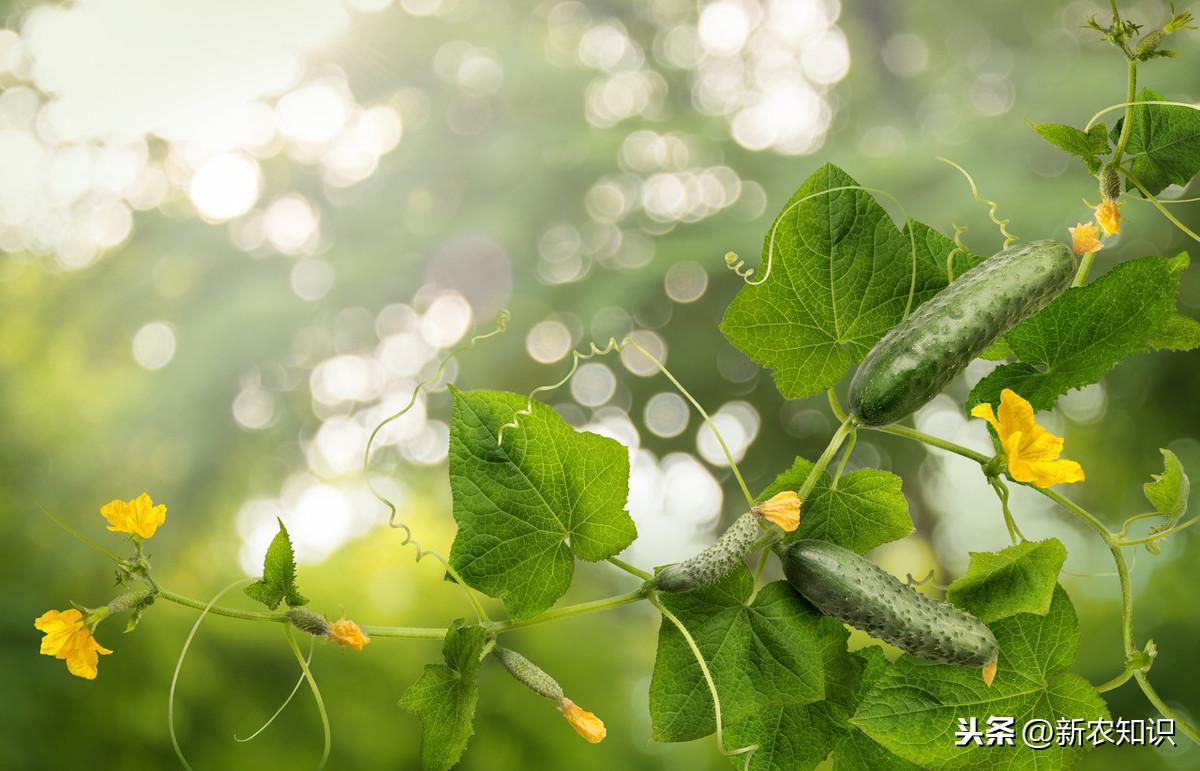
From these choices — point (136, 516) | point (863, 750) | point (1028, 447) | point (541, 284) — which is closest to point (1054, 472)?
point (1028, 447)

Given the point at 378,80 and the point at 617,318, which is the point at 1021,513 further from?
the point at 378,80

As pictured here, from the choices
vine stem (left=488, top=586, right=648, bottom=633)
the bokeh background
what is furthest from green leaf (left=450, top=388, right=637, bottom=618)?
the bokeh background

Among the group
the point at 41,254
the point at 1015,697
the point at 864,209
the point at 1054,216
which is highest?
the point at 864,209

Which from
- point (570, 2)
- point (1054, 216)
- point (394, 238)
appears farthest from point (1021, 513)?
point (570, 2)

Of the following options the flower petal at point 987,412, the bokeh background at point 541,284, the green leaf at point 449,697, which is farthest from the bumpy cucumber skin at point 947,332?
the bokeh background at point 541,284

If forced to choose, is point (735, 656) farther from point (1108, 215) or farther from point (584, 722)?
point (1108, 215)

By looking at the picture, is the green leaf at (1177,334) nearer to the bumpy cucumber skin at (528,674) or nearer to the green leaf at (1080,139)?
the green leaf at (1080,139)
